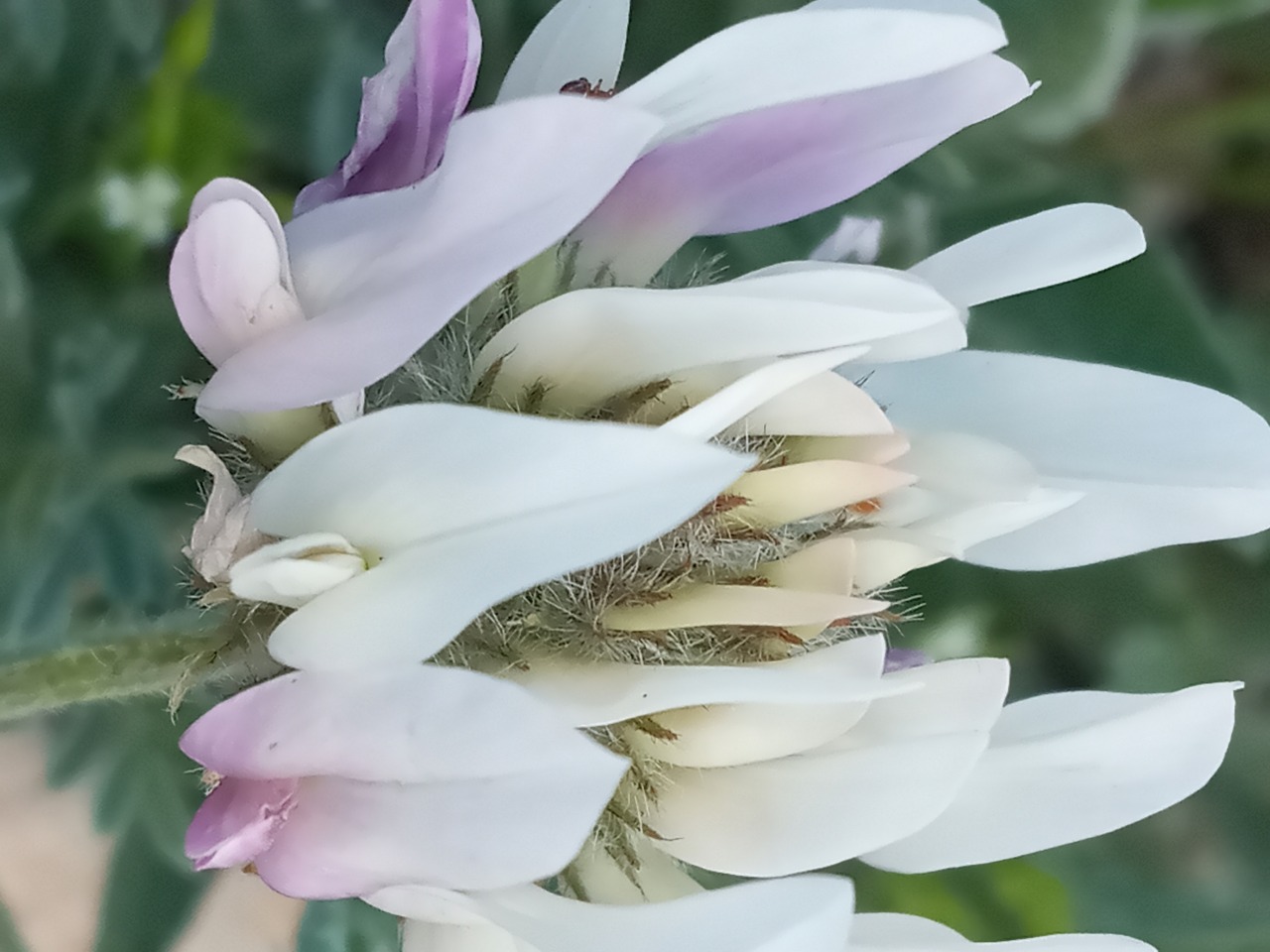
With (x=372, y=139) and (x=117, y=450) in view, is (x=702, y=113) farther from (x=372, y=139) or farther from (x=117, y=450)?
(x=117, y=450)

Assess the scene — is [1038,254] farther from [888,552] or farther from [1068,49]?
[1068,49]

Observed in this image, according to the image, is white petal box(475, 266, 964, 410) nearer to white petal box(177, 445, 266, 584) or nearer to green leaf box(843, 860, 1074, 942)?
white petal box(177, 445, 266, 584)

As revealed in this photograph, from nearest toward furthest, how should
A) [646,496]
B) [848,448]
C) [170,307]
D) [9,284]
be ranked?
[646,496] < [848,448] < [9,284] < [170,307]

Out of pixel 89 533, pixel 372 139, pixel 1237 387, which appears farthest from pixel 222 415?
pixel 1237 387

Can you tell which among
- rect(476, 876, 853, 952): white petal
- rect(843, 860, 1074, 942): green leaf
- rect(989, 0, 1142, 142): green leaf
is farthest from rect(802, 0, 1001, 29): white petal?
rect(843, 860, 1074, 942): green leaf

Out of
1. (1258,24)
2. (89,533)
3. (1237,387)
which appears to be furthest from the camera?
(1258,24)

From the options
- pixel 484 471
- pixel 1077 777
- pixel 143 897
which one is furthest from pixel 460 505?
pixel 143 897
